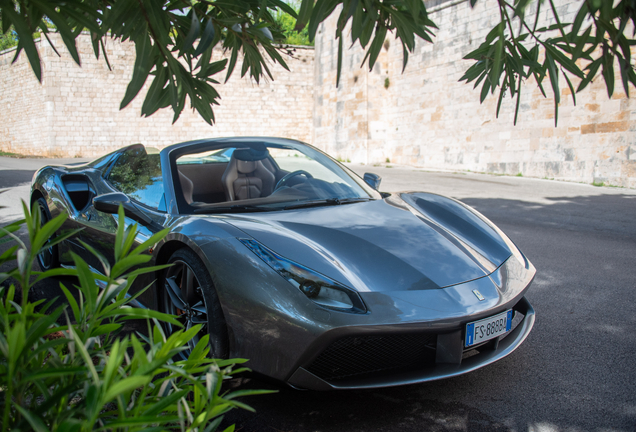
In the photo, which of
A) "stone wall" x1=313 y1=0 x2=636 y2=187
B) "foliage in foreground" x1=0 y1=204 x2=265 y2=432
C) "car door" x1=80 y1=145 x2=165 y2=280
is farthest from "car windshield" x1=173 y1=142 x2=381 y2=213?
"stone wall" x1=313 y1=0 x2=636 y2=187

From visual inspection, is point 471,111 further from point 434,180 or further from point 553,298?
point 553,298

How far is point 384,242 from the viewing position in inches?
98.9

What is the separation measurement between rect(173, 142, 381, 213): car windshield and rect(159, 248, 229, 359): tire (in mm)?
600

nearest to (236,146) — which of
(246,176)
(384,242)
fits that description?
(246,176)

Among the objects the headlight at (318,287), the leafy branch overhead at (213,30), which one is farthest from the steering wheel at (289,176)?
the leafy branch overhead at (213,30)

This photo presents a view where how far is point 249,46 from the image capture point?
6.75ft

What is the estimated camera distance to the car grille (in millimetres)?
1993

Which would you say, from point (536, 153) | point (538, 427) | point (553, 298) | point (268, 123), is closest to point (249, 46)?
point (538, 427)

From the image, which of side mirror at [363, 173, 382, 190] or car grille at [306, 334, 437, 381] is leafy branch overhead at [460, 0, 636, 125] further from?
side mirror at [363, 173, 382, 190]

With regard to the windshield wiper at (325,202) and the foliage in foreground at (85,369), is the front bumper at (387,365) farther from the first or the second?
the windshield wiper at (325,202)

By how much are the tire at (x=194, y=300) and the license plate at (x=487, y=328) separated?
3.55 ft

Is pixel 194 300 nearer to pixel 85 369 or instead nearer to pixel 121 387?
pixel 85 369

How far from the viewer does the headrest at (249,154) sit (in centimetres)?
372

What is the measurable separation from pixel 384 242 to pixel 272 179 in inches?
58.7
